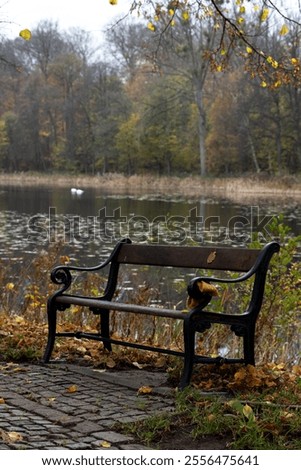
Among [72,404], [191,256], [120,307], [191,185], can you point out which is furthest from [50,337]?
[191,185]

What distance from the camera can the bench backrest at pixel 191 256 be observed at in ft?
18.1

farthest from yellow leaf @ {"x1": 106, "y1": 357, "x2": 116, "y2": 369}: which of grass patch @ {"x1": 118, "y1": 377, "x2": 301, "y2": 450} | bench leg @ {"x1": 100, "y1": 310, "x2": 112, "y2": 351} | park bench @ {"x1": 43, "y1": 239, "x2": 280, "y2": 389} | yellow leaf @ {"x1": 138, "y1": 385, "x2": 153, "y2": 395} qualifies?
grass patch @ {"x1": 118, "y1": 377, "x2": 301, "y2": 450}

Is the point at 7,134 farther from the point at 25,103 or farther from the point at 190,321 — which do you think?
the point at 190,321

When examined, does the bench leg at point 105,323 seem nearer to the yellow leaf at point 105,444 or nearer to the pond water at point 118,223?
the yellow leaf at point 105,444

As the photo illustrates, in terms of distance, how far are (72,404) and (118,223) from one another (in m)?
20.2

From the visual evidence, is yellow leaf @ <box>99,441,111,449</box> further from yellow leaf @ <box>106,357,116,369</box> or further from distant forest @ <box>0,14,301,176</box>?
distant forest @ <box>0,14,301,176</box>

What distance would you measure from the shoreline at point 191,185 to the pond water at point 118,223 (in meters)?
8.94

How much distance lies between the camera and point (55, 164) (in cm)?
7700

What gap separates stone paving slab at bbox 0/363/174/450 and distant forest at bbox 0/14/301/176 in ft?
135

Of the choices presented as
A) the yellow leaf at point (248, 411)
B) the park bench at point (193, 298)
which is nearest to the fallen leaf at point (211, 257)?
the park bench at point (193, 298)

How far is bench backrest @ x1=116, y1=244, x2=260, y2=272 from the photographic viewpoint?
5.52 metres

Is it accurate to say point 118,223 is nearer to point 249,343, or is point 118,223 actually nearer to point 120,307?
point 120,307

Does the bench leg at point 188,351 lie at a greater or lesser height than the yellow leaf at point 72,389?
greater
